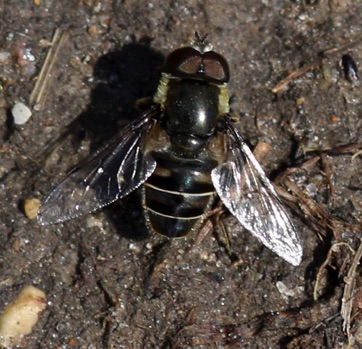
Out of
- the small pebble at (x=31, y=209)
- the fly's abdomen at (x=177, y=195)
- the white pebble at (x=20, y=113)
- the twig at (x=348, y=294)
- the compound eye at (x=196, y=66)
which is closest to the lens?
the fly's abdomen at (x=177, y=195)

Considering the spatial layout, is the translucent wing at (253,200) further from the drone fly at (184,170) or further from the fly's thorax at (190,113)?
the fly's thorax at (190,113)

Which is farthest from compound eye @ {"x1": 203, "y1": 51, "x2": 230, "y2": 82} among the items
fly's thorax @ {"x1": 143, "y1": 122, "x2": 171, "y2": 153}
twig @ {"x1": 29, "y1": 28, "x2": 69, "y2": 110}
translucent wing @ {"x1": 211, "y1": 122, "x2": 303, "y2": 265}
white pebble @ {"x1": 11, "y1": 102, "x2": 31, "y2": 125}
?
white pebble @ {"x1": 11, "y1": 102, "x2": 31, "y2": 125}

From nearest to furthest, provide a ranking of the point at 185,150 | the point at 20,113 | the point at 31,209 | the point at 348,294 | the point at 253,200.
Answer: the point at 185,150, the point at 253,200, the point at 348,294, the point at 31,209, the point at 20,113

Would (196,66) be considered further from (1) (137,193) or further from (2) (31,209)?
(2) (31,209)

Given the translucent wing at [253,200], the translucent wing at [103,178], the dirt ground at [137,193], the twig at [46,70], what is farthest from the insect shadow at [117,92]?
the translucent wing at [253,200]

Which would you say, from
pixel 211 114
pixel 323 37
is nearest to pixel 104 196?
pixel 211 114

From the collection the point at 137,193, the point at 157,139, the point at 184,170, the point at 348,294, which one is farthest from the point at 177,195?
the point at 348,294

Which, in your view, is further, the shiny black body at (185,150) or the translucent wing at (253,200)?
the translucent wing at (253,200)

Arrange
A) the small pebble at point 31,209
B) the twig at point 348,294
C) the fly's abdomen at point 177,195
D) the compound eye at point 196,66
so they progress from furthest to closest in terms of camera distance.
→ the small pebble at point 31,209 < the twig at point 348,294 < the compound eye at point 196,66 < the fly's abdomen at point 177,195
